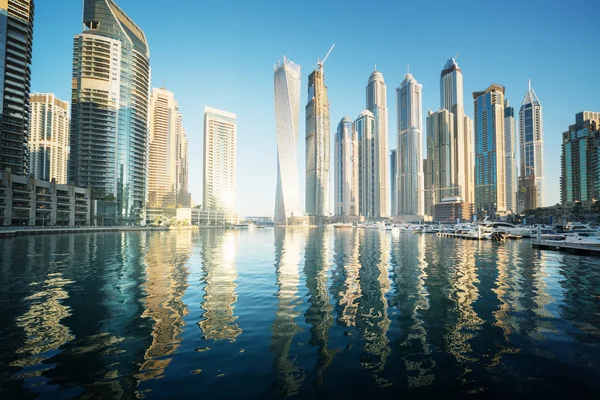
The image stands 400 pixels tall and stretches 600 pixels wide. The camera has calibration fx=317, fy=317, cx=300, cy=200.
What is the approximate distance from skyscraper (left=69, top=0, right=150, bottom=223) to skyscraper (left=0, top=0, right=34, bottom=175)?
34.8 m

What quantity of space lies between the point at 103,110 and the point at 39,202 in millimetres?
70644

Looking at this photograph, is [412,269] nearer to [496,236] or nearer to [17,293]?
[17,293]

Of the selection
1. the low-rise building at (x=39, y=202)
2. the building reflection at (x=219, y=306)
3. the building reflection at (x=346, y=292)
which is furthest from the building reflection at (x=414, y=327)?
the low-rise building at (x=39, y=202)

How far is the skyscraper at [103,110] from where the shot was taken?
603 ft

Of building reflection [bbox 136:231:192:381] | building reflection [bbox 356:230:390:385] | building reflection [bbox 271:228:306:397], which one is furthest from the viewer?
building reflection [bbox 356:230:390:385]

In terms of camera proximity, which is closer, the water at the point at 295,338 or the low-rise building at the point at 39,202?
the water at the point at 295,338

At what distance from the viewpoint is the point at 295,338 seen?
49.1 feet

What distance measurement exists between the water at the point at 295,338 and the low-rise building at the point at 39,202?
126077mm

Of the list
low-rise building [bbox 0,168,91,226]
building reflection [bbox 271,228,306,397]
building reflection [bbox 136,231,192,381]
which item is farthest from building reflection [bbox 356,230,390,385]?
low-rise building [bbox 0,168,91,226]

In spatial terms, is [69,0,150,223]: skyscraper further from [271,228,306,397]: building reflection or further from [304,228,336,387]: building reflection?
[271,228,306,397]: building reflection

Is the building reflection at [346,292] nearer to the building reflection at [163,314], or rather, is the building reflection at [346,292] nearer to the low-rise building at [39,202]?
the building reflection at [163,314]

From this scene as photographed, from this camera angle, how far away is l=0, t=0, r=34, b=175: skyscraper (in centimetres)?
13762

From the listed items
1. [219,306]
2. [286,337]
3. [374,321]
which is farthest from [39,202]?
[374,321]

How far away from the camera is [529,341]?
570 inches
